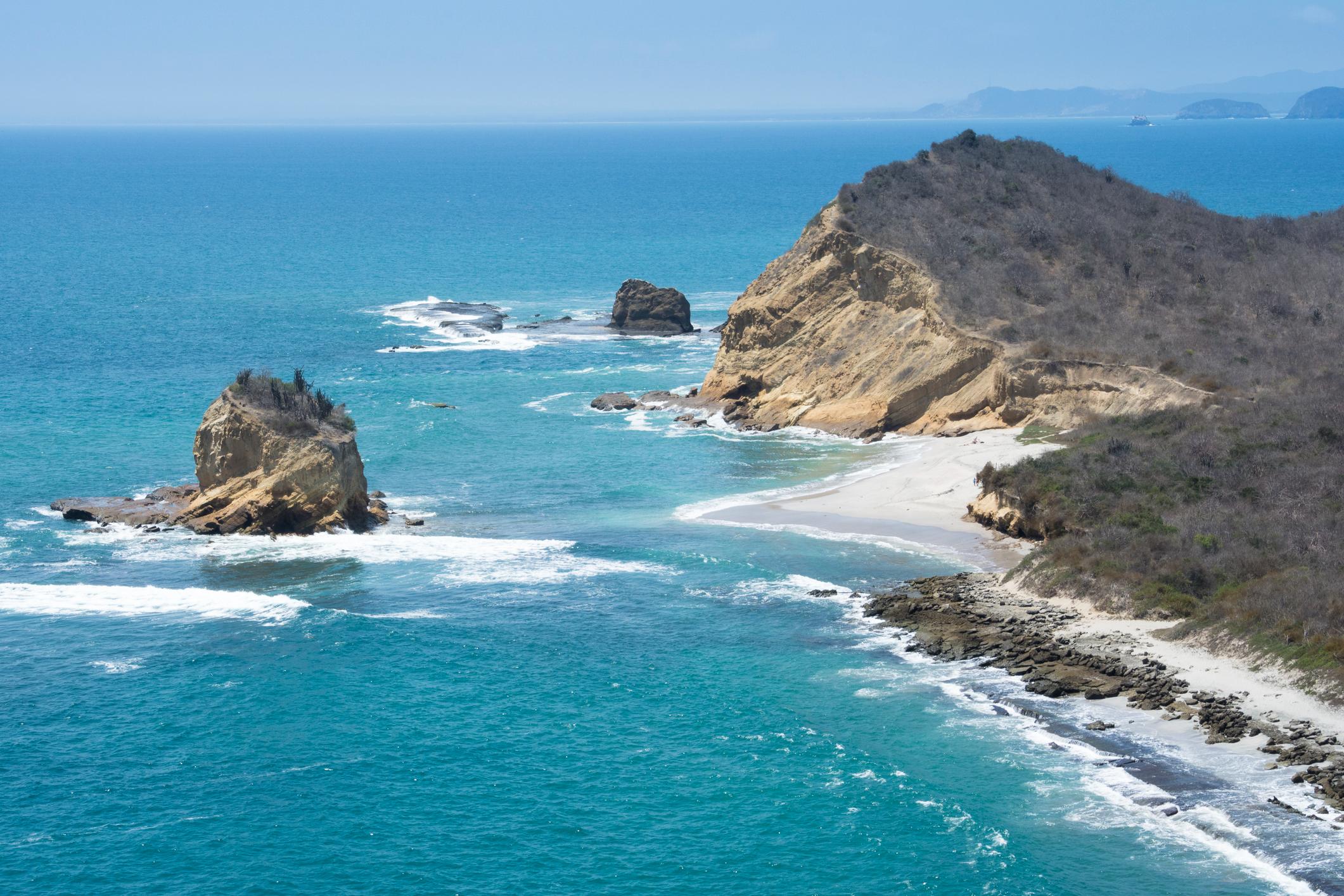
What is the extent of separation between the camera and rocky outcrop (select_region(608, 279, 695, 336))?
328 feet

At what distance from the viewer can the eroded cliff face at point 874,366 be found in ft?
214

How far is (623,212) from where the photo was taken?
7544 inches

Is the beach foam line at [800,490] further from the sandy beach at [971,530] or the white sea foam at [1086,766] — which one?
the white sea foam at [1086,766]

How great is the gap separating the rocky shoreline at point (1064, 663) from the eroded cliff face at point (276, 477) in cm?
2140

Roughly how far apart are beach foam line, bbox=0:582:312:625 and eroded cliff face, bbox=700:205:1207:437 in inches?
1273

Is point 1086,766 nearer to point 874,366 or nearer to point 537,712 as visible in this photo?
point 537,712

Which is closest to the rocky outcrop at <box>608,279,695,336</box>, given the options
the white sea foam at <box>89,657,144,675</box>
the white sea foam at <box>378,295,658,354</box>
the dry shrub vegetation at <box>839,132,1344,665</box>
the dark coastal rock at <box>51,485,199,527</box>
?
the white sea foam at <box>378,295,658,354</box>

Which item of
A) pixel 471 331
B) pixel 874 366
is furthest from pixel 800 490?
pixel 471 331

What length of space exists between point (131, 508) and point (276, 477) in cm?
682

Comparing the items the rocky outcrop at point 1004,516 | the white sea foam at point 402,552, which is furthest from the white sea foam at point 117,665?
the rocky outcrop at point 1004,516

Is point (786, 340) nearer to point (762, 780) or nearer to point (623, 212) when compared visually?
point (762, 780)

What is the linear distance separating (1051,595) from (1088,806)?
13.4 metres

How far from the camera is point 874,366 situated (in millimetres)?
72312

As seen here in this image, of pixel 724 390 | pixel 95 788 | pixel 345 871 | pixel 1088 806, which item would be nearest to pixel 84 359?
pixel 724 390
